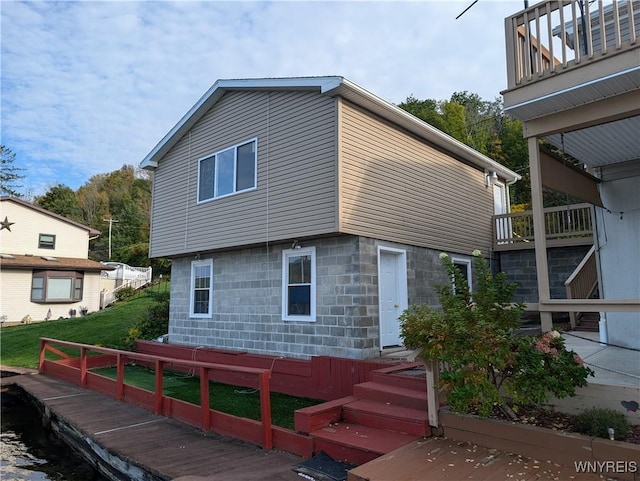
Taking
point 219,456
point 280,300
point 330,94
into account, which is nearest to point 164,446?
point 219,456

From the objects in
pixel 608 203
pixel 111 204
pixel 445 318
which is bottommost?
pixel 445 318

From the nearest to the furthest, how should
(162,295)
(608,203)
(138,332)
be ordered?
(608,203) < (138,332) < (162,295)

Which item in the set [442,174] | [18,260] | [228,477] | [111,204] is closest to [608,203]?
[442,174]

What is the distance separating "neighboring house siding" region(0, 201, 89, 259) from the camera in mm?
23297

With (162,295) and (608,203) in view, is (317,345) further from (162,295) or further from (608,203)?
(162,295)

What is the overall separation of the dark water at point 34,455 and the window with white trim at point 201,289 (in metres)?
4.06

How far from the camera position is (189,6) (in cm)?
842

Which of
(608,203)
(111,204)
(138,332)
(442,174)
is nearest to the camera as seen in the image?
(608,203)

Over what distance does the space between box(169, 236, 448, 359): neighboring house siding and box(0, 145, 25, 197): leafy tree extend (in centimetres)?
4516

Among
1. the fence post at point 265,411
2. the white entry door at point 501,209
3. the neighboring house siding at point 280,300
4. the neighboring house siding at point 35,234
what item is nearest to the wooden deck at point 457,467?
the fence post at point 265,411

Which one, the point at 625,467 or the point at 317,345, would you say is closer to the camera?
the point at 625,467

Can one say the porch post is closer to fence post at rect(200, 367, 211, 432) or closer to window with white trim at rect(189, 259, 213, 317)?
fence post at rect(200, 367, 211, 432)

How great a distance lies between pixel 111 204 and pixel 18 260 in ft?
97.3

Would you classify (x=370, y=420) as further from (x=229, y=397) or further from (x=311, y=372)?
(x=229, y=397)
